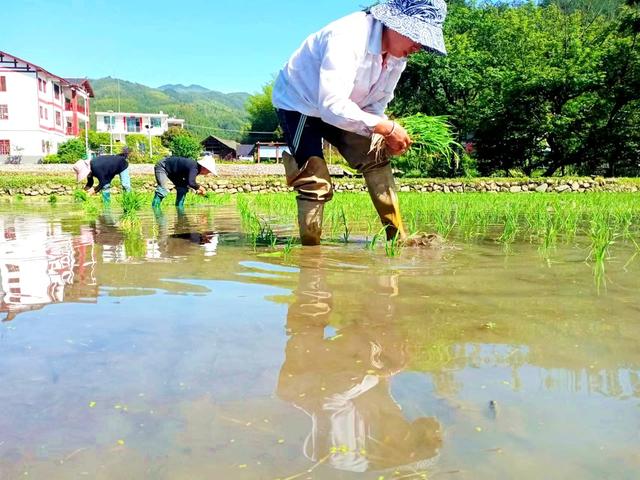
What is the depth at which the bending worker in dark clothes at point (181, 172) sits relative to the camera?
7746 millimetres

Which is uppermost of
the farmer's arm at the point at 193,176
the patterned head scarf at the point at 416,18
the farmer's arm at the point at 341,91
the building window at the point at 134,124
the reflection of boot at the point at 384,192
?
the building window at the point at 134,124

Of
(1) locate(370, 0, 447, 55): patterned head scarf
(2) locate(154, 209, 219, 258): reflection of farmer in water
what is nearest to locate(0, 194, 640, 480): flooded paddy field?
(2) locate(154, 209, 219, 258): reflection of farmer in water

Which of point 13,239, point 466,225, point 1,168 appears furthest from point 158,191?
point 1,168

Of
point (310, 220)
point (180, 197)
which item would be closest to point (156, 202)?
point (180, 197)

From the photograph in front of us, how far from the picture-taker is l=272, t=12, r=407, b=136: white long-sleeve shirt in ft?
9.15

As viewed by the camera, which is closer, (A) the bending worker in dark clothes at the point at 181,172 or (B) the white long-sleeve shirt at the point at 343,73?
(B) the white long-sleeve shirt at the point at 343,73

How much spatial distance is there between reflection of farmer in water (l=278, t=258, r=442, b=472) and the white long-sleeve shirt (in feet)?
4.50

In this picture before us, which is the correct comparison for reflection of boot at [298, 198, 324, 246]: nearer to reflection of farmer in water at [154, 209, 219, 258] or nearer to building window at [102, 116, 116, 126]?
reflection of farmer in water at [154, 209, 219, 258]

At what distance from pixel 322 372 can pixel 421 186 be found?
1606cm

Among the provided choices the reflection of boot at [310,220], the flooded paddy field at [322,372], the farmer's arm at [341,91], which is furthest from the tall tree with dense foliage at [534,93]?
the flooded paddy field at [322,372]

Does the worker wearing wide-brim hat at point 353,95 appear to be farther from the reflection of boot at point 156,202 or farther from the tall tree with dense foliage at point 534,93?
the tall tree with dense foliage at point 534,93

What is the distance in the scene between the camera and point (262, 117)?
7419 cm

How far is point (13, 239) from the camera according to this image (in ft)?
13.5

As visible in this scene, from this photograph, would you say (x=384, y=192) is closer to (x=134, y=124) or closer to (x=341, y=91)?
(x=341, y=91)
